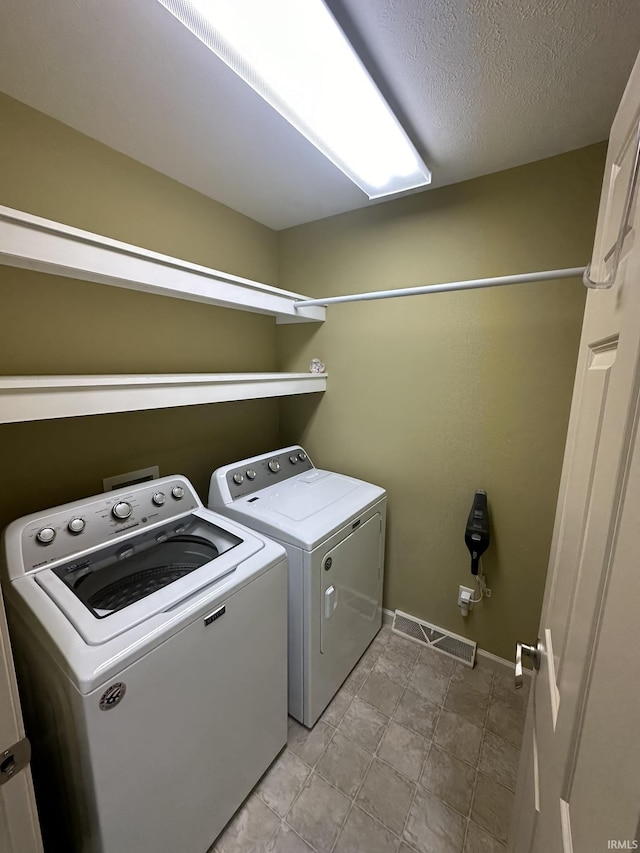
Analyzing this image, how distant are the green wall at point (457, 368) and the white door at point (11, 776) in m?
1.74

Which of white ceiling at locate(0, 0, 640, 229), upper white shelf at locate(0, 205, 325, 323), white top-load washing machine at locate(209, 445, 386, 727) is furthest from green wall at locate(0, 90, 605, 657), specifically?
upper white shelf at locate(0, 205, 325, 323)

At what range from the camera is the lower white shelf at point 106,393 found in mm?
946

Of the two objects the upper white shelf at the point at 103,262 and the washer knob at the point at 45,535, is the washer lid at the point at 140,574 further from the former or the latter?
the upper white shelf at the point at 103,262

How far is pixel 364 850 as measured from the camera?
1164 mm

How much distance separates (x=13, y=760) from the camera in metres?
0.69

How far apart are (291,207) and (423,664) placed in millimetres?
2755

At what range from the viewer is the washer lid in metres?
0.92

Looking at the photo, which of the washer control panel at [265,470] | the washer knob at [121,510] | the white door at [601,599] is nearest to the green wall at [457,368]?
the washer control panel at [265,470]

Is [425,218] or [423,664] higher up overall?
[425,218]

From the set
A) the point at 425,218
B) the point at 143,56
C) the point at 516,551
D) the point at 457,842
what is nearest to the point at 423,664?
the point at 457,842

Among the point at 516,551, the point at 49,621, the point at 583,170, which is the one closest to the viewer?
the point at 49,621

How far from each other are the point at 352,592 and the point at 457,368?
129 centimetres

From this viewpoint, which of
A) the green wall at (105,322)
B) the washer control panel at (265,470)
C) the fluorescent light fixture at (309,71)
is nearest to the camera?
the fluorescent light fixture at (309,71)

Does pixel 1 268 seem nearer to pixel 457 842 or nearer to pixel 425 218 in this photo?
pixel 425 218
